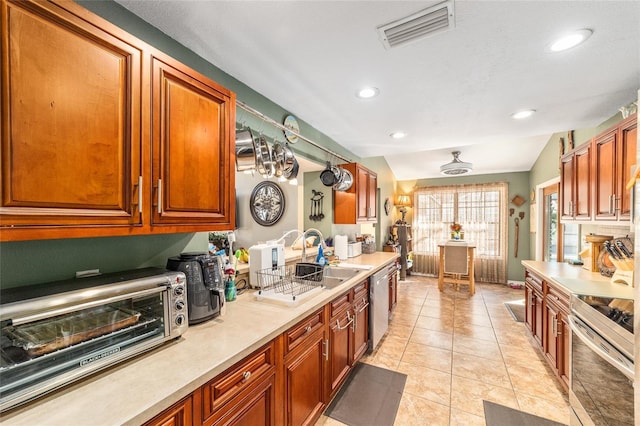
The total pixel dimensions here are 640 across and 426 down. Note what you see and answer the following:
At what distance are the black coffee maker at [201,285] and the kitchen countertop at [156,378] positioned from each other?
0.07 meters

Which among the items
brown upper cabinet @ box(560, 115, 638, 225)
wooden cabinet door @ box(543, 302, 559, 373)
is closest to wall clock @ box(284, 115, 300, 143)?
brown upper cabinet @ box(560, 115, 638, 225)

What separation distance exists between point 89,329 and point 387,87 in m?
2.18

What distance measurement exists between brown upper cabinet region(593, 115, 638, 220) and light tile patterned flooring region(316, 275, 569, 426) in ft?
5.04

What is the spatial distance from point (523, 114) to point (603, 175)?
0.82 metres

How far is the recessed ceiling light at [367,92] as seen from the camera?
2.00m

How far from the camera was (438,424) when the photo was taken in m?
1.83

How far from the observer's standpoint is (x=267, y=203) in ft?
13.3

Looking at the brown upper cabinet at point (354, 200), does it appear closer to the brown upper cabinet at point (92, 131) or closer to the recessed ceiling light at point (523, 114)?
the recessed ceiling light at point (523, 114)

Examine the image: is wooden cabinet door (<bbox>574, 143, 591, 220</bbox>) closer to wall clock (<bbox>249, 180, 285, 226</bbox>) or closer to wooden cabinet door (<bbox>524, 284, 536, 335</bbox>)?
wooden cabinet door (<bbox>524, 284, 536, 335</bbox>)

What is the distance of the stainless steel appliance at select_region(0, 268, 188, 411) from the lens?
73cm

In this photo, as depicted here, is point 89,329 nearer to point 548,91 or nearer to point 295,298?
point 295,298

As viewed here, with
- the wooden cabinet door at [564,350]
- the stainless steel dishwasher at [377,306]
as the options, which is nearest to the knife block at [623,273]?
the wooden cabinet door at [564,350]

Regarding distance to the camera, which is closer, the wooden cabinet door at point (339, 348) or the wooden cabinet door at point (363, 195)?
the wooden cabinet door at point (339, 348)

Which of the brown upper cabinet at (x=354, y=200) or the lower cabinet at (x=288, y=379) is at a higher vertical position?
the brown upper cabinet at (x=354, y=200)
